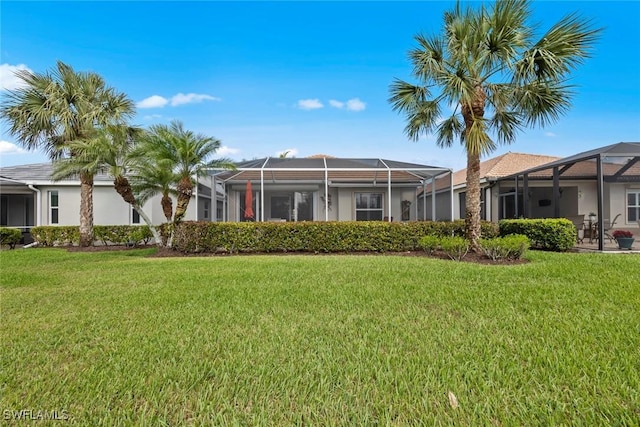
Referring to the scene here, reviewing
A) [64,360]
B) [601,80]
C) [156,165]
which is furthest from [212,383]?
[601,80]

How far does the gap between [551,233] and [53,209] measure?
22.2 m

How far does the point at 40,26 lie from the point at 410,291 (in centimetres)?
1459

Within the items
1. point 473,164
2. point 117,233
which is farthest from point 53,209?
point 473,164

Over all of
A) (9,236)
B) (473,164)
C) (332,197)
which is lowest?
(9,236)

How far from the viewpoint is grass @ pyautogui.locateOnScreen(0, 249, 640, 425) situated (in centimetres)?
226

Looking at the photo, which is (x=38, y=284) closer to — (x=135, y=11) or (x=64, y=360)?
(x=64, y=360)

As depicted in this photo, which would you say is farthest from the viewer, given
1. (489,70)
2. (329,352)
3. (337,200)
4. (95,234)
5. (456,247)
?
(337,200)

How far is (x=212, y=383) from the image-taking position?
2590 mm

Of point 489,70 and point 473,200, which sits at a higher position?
point 489,70

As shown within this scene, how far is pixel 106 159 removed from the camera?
11391mm

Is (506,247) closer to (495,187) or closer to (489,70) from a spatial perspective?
(489,70)

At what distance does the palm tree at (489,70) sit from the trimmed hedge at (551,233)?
11.2ft

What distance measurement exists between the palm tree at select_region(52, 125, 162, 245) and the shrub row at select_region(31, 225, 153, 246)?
8.95ft

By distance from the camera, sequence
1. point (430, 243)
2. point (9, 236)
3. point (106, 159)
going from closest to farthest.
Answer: point (430, 243), point (106, 159), point (9, 236)
